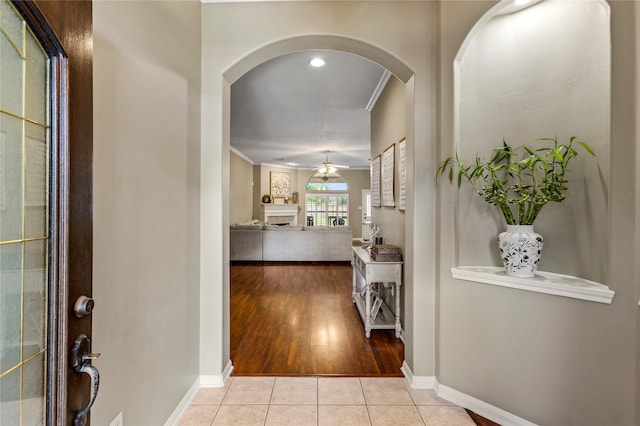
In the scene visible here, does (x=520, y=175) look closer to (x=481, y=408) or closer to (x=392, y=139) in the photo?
(x=481, y=408)

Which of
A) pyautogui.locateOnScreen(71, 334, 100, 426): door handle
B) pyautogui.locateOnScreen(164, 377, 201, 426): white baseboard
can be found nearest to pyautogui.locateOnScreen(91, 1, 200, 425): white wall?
pyautogui.locateOnScreen(164, 377, 201, 426): white baseboard

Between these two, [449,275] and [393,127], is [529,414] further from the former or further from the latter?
[393,127]

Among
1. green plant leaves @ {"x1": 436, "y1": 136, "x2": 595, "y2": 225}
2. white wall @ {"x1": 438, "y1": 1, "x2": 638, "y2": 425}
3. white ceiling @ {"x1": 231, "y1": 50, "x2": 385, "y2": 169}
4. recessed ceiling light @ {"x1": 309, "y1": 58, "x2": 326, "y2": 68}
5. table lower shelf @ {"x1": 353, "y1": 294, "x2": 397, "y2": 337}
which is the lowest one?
table lower shelf @ {"x1": 353, "y1": 294, "x2": 397, "y2": 337}

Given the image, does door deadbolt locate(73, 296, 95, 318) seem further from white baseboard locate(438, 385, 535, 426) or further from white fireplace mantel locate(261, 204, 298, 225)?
white fireplace mantel locate(261, 204, 298, 225)

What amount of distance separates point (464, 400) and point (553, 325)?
77cm

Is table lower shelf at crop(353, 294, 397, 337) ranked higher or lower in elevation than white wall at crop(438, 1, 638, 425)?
lower

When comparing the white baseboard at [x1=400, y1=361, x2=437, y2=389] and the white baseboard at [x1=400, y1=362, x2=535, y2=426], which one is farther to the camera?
the white baseboard at [x1=400, y1=361, x2=437, y2=389]

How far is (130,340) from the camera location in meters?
1.37

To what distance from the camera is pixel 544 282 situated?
1.67m

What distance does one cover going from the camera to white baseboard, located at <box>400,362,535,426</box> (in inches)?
69.9

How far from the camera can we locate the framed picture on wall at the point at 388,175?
337cm

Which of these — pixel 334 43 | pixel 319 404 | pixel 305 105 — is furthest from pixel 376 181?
pixel 319 404

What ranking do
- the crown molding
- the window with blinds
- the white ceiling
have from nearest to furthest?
1. the white ceiling
2. the crown molding
3. the window with blinds

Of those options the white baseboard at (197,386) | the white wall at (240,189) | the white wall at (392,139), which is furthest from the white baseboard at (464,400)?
the white wall at (240,189)
